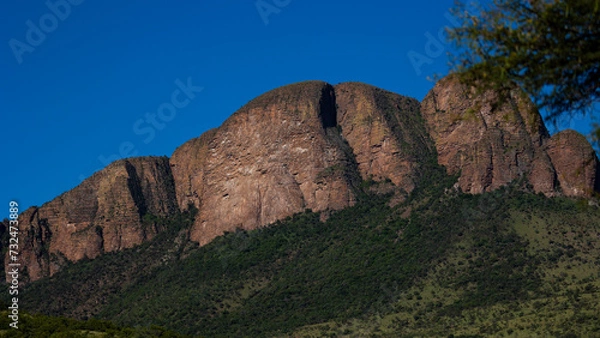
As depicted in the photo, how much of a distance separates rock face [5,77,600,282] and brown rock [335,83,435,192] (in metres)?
0.22

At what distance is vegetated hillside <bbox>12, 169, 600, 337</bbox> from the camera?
108 metres

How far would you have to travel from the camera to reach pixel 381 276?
128 metres

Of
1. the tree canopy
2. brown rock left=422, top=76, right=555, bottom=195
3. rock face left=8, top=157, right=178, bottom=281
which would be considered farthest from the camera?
rock face left=8, top=157, right=178, bottom=281

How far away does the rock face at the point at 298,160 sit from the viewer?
169 meters

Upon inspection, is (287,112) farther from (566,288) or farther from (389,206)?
(566,288)

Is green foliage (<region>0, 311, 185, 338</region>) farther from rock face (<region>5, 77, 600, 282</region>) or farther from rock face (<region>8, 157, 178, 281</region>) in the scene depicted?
rock face (<region>8, 157, 178, 281</region>)

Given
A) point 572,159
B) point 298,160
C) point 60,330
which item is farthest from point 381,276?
point 60,330

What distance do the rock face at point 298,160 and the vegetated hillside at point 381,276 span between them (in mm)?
5935

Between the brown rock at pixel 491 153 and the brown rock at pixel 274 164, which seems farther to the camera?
the brown rock at pixel 274 164

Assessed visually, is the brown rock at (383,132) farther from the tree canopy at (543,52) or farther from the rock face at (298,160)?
the tree canopy at (543,52)

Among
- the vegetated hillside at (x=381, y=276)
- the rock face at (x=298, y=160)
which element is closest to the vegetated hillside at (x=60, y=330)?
the vegetated hillside at (x=381, y=276)

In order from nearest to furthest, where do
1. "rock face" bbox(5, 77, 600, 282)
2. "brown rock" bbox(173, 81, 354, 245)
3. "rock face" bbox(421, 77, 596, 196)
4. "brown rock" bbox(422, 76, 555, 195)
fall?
"rock face" bbox(421, 77, 596, 196) → "brown rock" bbox(422, 76, 555, 195) → "rock face" bbox(5, 77, 600, 282) → "brown rock" bbox(173, 81, 354, 245)

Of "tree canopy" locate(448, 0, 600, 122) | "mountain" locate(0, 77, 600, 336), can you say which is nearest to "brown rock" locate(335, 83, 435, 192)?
"mountain" locate(0, 77, 600, 336)

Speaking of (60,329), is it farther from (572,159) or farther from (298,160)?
(298,160)
